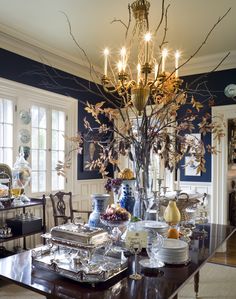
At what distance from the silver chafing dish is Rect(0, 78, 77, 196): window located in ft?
7.44

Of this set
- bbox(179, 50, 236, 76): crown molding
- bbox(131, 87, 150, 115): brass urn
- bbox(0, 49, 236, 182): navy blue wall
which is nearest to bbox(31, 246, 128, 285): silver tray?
bbox(131, 87, 150, 115): brass urn

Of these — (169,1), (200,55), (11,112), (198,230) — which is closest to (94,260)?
(198,230)

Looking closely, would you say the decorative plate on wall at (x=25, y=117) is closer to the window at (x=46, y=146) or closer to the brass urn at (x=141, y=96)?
the window at (x=46, y=146)

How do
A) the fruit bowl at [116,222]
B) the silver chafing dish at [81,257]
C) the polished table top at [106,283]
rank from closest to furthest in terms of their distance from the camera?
the polished table top at [106,283] → the silver chafing dish at [81,257] → the fruit bowl at [116,222]

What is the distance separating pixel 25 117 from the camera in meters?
3.99

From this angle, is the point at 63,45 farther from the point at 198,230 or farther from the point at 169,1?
the point at 198,230

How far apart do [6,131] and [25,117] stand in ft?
1.13

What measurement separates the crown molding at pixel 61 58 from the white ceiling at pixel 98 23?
3cm

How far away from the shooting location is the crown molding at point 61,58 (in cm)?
374

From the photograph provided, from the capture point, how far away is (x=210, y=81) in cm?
474

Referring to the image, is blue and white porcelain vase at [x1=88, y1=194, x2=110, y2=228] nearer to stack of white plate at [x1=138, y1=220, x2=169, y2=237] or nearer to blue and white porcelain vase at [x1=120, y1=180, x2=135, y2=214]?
blue and white porcelain vase at [x1=120, y1=180, x2=135, y2=214]

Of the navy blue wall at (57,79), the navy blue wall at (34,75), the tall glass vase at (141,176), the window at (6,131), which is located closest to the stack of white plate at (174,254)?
the tall glass vase at (141,176)

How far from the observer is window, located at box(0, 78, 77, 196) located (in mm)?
3783

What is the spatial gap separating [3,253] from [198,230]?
94.6 inches
